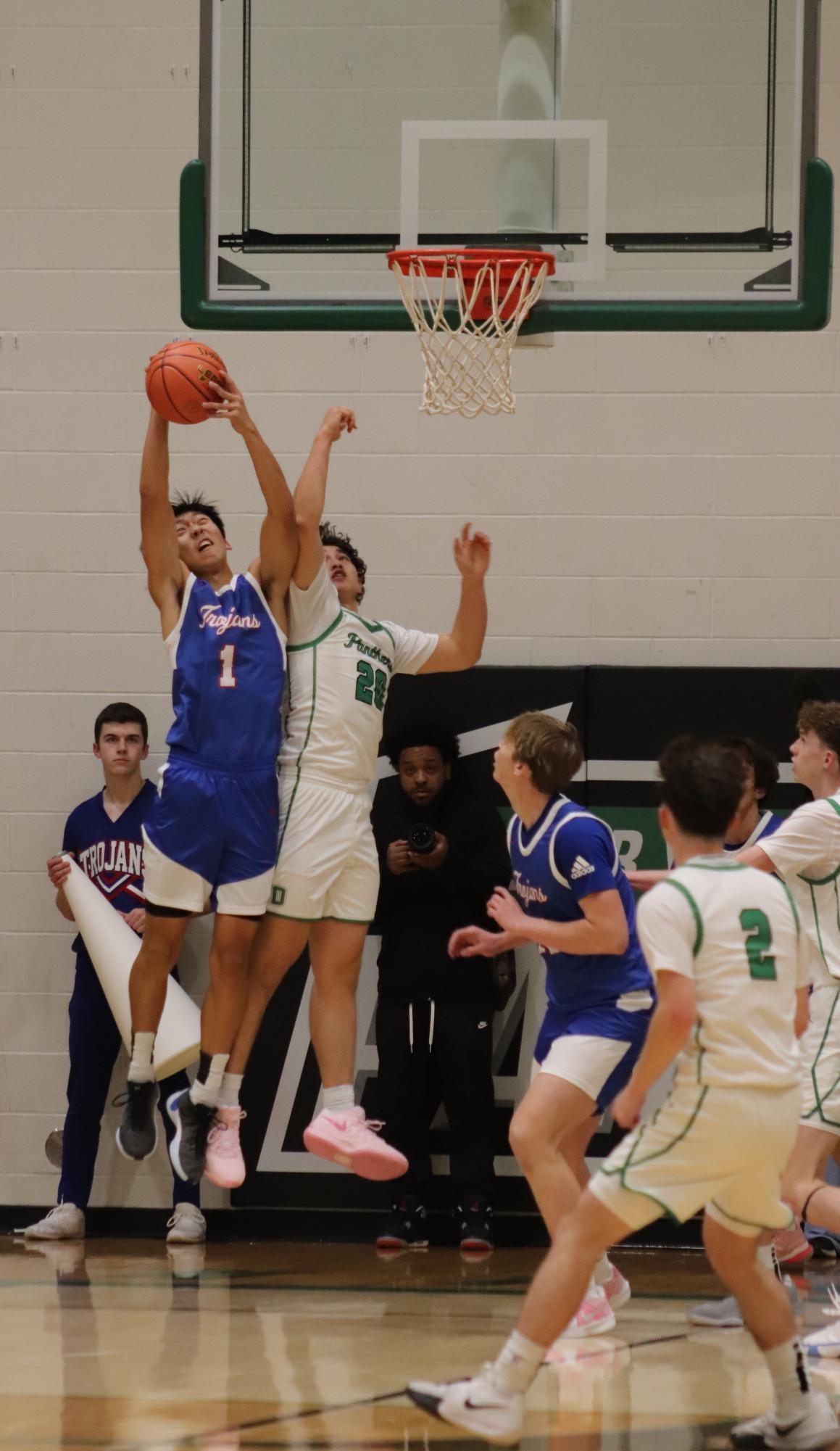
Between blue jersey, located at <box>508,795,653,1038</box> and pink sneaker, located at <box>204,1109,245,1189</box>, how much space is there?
1.15 meters

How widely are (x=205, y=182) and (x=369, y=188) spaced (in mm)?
563

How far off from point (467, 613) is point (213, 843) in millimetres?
1212

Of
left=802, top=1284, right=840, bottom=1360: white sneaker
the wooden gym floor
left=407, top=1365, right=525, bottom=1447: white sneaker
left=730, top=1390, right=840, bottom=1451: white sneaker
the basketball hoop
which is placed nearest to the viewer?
left=407, top=1365, right=525, bottom=1447: white sneaker

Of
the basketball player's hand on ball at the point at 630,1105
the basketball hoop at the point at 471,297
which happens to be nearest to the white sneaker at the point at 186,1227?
the basketball hoop at the point at 471,297

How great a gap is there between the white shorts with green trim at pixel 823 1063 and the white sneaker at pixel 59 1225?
145 inches

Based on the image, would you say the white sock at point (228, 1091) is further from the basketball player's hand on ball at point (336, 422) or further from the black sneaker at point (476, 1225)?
the basketball player's hand on ball at point (336, 422)

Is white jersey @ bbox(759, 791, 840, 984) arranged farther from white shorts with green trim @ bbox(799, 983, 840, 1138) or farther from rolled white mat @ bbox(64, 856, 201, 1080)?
rolled white mat @ bbox(64, 856, 201, 1080)

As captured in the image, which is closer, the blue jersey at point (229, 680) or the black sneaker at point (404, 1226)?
the blue jersey at point (229, 680)

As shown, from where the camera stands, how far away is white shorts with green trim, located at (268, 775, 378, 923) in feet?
18.9

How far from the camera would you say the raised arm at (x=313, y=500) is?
18.8 ft

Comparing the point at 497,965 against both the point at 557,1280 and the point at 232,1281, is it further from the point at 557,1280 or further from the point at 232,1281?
the point at 557,1280

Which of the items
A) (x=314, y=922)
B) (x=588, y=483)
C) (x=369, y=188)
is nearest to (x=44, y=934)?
(x=314, y=922)

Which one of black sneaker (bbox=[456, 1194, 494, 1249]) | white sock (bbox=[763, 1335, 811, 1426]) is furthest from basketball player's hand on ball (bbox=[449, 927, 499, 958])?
black sneaker (bbox=[456, 1194, 494, 1249])

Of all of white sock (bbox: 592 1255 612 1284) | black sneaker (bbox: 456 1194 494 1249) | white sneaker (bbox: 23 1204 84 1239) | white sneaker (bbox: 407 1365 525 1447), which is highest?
white sneaker (bbox: 407 1365 525 1447)
